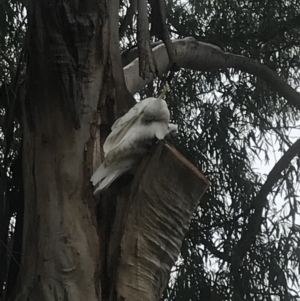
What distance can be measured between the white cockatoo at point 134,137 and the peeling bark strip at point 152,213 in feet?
0.10

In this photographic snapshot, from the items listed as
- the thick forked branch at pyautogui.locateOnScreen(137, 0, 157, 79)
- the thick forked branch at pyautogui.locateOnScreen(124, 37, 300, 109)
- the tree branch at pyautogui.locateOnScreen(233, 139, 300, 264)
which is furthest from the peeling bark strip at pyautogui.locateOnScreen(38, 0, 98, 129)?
the tree branch at pyautogui.locateOnScreen(233, 139, 300, 264)

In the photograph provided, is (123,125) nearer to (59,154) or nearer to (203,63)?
(59,154)

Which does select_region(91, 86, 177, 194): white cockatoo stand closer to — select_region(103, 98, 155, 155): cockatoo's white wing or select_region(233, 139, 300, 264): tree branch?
select_region(103, 98, 155, 155): cockatoo's white wing

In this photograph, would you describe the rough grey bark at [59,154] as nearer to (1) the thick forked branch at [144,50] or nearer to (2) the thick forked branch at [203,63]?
(1) the thick forked branch at [144,50]

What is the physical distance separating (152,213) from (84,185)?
0.18 m

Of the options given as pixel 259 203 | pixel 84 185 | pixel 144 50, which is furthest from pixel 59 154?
pixel 259 203

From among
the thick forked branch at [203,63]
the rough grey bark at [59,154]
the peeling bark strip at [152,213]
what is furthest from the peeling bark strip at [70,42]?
the thick forked branch at [203,63]

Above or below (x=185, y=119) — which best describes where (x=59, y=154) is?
below

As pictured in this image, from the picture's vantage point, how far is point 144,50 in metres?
1.46

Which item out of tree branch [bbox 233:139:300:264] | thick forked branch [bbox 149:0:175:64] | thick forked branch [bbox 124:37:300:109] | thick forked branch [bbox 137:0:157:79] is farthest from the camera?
tree branch [bbox 233:139:300:264]

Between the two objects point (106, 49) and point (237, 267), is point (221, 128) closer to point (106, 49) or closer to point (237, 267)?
point (237, 267)

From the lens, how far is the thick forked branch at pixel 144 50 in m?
1.43

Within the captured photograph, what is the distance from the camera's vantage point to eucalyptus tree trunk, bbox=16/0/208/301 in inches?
52.4

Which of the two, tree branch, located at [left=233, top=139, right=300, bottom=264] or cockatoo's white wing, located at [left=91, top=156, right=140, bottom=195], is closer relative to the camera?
cockatoo's white wing, located at [left=91, top=156, right=140, bottom=195]
